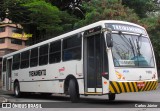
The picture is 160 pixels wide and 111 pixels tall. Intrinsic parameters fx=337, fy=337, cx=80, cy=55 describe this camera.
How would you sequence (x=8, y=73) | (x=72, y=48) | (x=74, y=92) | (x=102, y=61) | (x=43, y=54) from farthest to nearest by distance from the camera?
(x=8, y=73)
(x=43, y=54)
(x=72, y=48)
(x=74, y=92)
(x=102, y=61)

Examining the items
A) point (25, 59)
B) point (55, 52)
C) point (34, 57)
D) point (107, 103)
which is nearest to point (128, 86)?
point (107, 103)

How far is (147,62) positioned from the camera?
Answer: 13352mm

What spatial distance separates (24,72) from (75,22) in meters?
11.3

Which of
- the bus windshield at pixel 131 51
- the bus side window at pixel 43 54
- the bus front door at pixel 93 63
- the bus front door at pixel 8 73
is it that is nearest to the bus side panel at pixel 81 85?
the bus front door at pixel 93 63

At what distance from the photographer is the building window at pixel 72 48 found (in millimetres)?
14491

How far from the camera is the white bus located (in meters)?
12.5

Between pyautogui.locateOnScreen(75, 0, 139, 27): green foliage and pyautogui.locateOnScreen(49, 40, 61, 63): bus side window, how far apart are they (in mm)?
12796

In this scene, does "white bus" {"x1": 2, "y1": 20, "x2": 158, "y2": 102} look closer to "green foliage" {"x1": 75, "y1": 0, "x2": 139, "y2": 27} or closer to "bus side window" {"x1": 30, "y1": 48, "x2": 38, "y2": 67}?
"bus side window" {"x1": 30, "y1": 48, "x2": 38, "y2": 67}

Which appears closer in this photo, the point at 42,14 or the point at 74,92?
the point at 74,92

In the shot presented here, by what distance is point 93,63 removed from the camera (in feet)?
44.4

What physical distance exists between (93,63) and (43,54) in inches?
211

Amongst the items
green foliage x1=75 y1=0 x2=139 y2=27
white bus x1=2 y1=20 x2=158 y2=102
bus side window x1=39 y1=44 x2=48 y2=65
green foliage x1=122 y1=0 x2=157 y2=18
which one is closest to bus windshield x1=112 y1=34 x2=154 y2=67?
white bus x1=2 y1=20 x2=158 y2=102

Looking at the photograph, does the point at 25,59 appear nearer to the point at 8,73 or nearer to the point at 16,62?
the point at 16,62

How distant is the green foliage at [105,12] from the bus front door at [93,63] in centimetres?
1567
